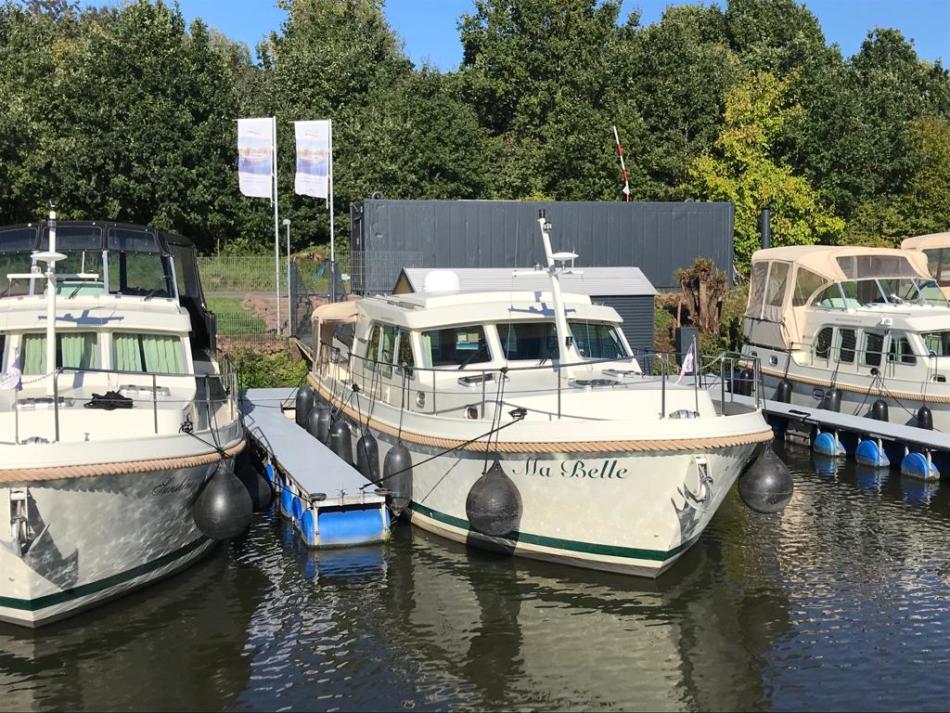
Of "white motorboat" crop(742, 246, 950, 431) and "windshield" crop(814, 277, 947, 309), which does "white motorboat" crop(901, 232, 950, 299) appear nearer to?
"white motorboat" crop(742, 246, 950, 431)

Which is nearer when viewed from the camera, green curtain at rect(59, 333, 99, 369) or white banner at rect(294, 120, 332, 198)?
green curtain at rect(59, 333, 99, 369)

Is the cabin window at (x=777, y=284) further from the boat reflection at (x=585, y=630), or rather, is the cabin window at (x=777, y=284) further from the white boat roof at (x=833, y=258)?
the boat reflection at (x=585, y=630)

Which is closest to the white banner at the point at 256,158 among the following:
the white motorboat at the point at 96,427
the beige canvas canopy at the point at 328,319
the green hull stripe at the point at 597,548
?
the beige canvas canopy at the point at 328,319

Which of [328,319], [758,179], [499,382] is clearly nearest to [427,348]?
[499,382]

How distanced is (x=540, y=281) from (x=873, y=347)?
28.7 ft

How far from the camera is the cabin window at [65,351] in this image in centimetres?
1335

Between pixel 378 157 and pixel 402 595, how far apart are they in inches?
1143

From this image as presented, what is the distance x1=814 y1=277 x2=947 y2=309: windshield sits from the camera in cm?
2192

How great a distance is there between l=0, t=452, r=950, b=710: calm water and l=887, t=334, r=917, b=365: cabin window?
6.34m

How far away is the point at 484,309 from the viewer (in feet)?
47.1

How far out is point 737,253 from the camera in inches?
1469

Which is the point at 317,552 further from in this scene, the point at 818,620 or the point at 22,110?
the point at 22,110

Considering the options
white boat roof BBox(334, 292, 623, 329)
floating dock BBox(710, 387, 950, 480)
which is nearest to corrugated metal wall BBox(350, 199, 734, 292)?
floating dock BBox(710, 387, 950, 480)

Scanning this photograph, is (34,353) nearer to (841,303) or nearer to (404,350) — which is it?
(404,350)
